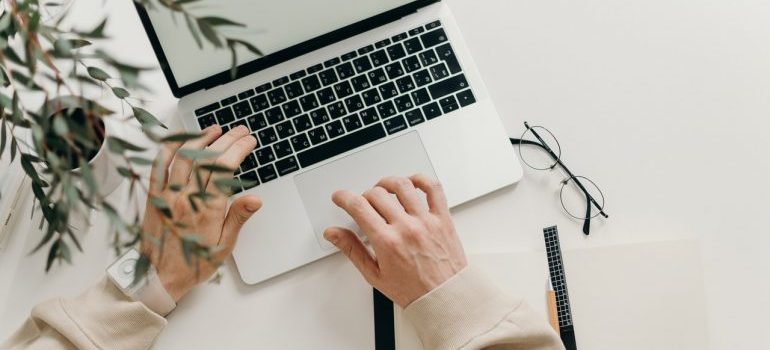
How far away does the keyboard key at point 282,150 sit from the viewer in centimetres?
91

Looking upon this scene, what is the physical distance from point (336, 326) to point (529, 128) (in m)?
0.39

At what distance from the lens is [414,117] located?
92 cm

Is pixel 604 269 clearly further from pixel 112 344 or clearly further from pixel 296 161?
pixel 112 344

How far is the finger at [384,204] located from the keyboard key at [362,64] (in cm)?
17

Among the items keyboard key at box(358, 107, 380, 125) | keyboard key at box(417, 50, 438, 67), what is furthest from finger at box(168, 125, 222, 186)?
keyboard key at box(417, 50, 438, 67)

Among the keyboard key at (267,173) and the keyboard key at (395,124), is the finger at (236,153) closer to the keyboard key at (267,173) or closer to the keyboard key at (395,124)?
the keyboard key at (267,173)

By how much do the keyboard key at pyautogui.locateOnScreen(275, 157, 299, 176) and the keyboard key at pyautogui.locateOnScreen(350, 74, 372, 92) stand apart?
5.2 inches

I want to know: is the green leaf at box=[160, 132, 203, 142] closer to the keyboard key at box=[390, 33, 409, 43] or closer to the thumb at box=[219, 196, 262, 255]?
the thumb at box=[219, 196, 262, 255]

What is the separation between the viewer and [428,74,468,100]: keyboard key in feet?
3.06

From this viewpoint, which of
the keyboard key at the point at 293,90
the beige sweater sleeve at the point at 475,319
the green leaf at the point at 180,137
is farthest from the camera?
the keyboard key at the point at 293,90

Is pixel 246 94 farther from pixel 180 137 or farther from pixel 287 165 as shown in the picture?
pixel 180 137

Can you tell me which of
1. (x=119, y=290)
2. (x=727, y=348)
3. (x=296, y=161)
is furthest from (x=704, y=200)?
(x=119, y=290)

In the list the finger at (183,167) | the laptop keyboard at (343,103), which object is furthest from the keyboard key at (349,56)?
the finger at (183,167)

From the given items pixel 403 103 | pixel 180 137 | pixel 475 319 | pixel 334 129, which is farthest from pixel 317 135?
pixel 180 137
